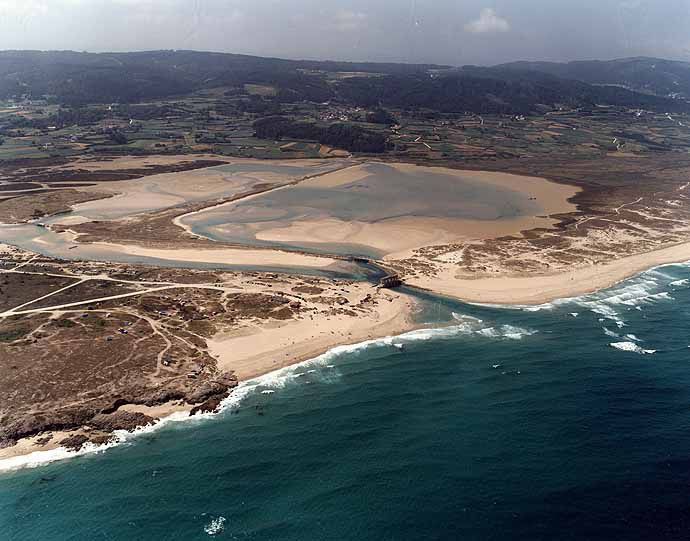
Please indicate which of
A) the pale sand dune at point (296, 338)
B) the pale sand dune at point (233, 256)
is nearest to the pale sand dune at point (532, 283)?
the pale sand dune at point (296, 338)

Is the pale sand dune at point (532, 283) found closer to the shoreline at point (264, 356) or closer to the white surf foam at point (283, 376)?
the shoreline at point (264, 356)

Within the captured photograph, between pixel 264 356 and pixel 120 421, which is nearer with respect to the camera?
pixel 120 421

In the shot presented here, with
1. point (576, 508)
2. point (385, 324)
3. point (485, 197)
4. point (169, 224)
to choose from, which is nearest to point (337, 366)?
point (385, 324)

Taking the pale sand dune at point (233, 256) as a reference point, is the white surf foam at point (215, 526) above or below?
above

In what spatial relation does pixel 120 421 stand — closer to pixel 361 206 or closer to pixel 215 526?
pixel 215 526

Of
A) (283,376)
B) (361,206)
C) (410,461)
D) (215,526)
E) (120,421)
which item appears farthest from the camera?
(361,206)

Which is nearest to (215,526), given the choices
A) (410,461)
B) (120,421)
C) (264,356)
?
(410,461)

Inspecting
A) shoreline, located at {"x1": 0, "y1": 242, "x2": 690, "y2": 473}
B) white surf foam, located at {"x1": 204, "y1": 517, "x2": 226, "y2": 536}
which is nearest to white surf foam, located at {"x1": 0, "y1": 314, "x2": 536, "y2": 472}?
shoreline, located at {"x1": 0, "y1": 242, "x2": 690, "y2": 473}
